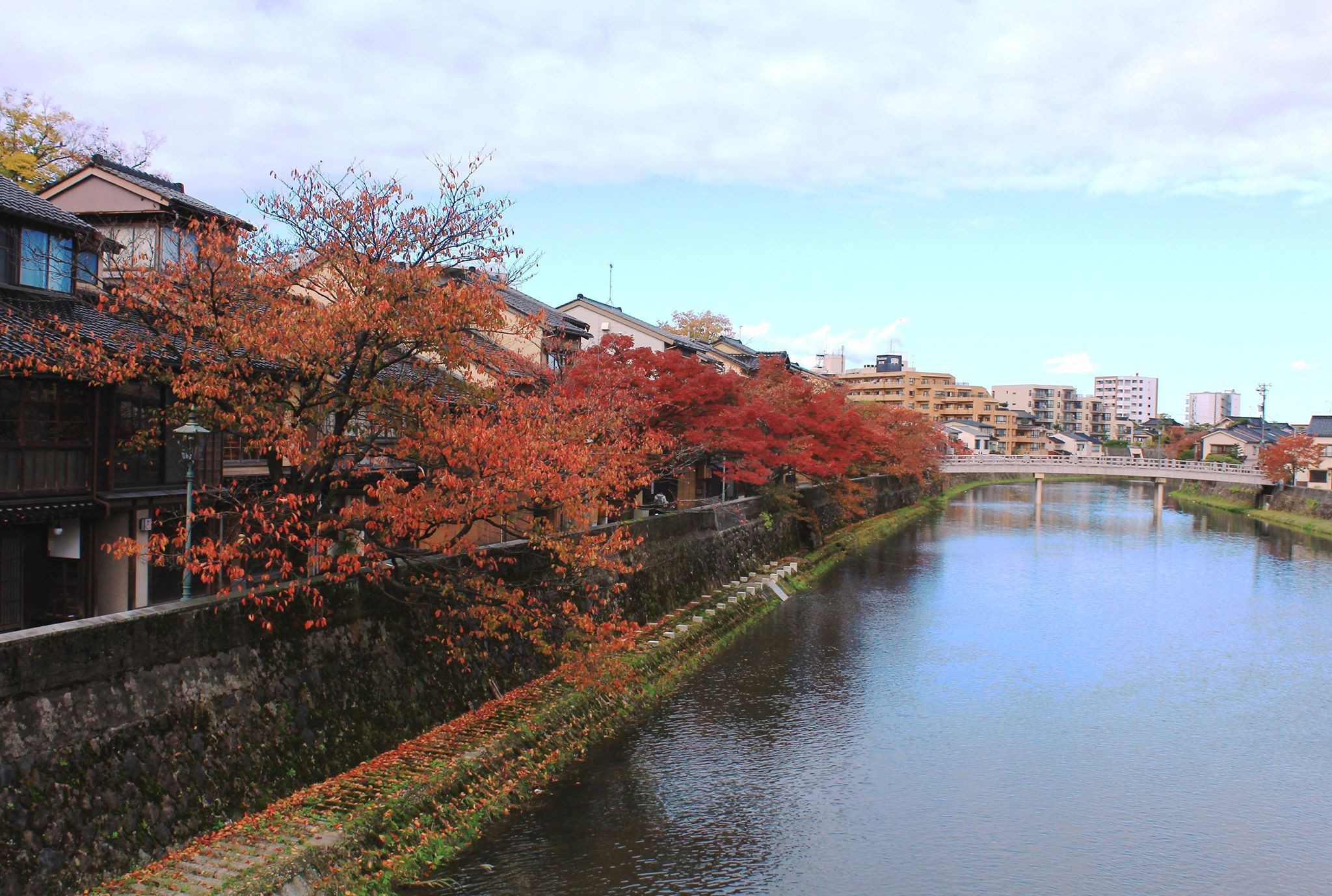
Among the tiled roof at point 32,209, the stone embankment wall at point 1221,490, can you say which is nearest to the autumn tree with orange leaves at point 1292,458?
the stone embankment wall at point 1221,490

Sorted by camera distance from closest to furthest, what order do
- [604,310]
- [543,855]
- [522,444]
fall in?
[543,855] → [522,444] → [604,310]

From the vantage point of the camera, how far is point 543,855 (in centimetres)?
1282

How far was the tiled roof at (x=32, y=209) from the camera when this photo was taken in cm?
1571

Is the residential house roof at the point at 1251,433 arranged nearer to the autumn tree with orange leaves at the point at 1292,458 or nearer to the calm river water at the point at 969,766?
the autumn tree with orange leaves at the point at 1292,458

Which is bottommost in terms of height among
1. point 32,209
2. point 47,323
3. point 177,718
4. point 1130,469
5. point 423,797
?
point 423,797

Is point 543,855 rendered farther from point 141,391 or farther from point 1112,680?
point 1112,680

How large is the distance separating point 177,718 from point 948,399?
119658 millimetres

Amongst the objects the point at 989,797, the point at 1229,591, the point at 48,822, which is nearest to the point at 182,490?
the point at 48,822

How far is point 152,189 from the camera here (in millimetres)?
19625

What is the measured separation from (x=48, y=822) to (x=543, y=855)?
592cm

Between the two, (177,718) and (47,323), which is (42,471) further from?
(177,718)

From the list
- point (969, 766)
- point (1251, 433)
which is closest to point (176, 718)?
point (969, 766)

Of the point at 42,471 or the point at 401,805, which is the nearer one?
the point at 401,805

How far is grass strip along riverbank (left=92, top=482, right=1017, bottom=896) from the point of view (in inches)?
410
